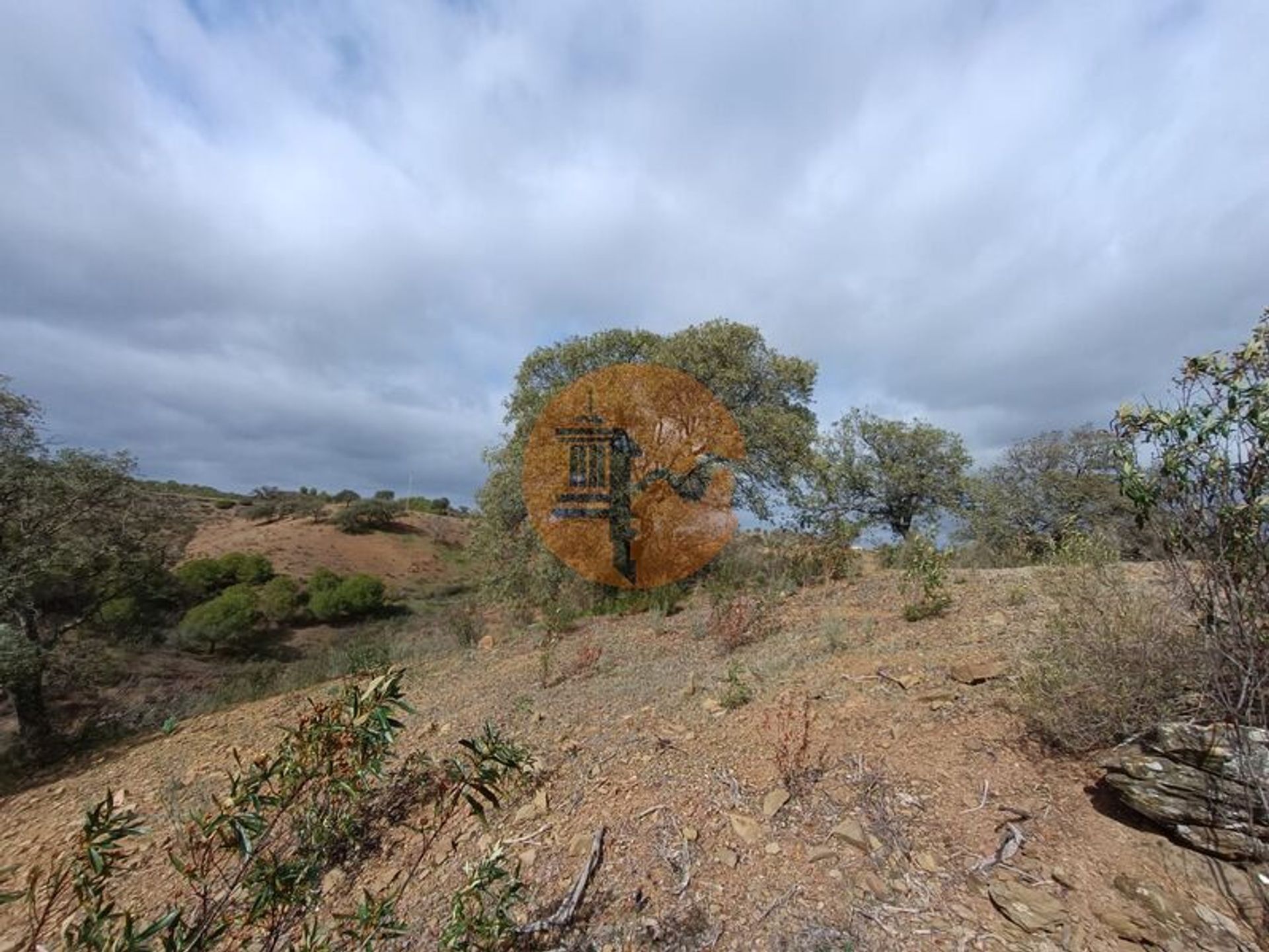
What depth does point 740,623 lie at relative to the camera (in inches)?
259

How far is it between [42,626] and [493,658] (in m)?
5.70

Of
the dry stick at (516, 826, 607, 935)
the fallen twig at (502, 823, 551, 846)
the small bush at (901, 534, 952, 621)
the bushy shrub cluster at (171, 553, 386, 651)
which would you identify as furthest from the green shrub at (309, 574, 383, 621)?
the dry stick at (516, 826, 607, 935)

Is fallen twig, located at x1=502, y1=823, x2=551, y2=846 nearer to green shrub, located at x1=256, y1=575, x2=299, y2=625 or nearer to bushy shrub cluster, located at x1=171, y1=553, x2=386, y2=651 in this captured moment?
bushy shrub cluster, located at x1=171, y1=553, x2=386, y2=651

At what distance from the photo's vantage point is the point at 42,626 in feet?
23.3

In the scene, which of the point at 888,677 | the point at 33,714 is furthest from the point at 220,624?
the point at 888,677

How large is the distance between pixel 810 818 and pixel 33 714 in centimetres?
862

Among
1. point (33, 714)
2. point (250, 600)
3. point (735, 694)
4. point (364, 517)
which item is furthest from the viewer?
point (364, 517)

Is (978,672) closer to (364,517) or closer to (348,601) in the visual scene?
(348,601)

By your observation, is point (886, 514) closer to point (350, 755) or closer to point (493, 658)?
point (493, 658)

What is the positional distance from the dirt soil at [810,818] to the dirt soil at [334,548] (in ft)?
60.1

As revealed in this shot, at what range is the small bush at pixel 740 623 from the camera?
6434mm

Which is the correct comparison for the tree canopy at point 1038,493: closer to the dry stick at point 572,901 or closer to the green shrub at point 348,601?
the dry stick at point 572,901

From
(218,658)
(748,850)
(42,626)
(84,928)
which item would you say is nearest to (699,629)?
(748,850)

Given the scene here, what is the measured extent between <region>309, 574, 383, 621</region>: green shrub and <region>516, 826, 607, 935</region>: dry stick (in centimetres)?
1869
